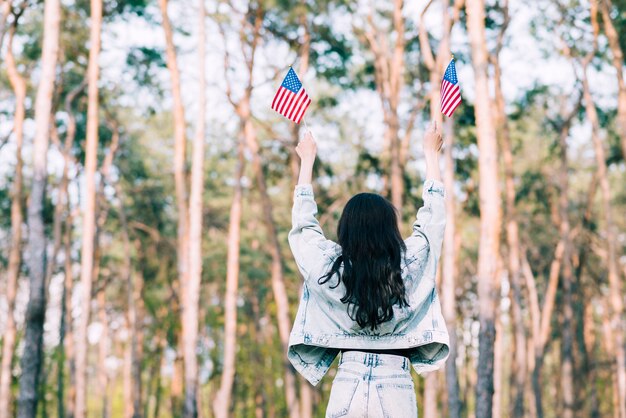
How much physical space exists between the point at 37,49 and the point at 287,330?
966 centimetres

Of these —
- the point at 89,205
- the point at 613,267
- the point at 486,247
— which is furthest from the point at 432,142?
the point at 613,267

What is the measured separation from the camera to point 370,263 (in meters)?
3.14

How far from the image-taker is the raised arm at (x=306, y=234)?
Answer: 10.7 ft

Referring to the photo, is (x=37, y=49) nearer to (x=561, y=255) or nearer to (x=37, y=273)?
(x=37, y=273)

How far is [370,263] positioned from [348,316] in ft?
0.67

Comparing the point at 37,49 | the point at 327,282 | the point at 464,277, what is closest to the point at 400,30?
the point at 37,49

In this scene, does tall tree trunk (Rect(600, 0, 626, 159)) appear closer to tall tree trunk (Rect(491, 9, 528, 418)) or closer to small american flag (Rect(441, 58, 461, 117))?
tall tree trunk (Rect(491, 9, 528, 418))

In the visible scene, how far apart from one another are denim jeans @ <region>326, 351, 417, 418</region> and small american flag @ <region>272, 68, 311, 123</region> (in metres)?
1.96

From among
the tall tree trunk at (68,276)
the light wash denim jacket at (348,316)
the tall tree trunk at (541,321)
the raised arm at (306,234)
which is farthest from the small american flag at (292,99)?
the tall tree trunk at (541,321)

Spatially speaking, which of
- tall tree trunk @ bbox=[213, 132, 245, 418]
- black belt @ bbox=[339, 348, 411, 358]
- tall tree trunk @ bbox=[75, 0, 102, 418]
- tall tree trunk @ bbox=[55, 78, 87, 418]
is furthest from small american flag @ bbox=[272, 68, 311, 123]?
tall tree trunk @ bbox=[55, 78, 87, 418]

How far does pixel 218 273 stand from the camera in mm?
30688

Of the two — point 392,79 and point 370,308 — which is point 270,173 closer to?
point 392,79

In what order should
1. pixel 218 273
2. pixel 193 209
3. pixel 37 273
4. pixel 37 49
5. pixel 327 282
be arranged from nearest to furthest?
pixel 327 282
pixel 37 273
pixel 193 209
pixel 37 49
pixel 218 273

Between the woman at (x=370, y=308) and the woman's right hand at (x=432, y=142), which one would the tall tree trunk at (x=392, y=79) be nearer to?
the woman's right hand at (x=432, y=142)
